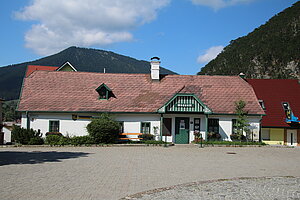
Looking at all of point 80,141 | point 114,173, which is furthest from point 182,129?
point 114,173

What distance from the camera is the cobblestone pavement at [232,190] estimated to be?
31.0ft

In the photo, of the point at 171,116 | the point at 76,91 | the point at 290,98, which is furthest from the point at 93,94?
the point at 290,98

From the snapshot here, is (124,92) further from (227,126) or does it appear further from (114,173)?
(114,173)

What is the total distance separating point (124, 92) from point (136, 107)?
8.91 ft

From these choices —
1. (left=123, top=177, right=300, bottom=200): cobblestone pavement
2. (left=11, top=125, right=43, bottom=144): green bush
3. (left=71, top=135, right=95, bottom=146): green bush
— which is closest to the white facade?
(left=11, top=125, right=43, bottom=144): green bush

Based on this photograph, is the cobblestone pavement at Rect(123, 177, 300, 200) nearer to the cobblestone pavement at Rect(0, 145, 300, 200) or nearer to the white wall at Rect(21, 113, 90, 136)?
the cobblestone pavement at Rect(0, 145, 300, 200)

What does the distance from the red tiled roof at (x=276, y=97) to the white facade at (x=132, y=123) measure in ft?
15.6

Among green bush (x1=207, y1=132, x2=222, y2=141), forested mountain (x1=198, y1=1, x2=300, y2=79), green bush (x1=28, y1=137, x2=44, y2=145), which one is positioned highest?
forested mountain (x1=198, y1=1, x2=300, y2=79)

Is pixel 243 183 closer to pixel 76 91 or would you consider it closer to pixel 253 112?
pixel 253 112

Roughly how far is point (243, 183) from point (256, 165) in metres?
5.18

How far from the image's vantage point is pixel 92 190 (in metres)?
9.99

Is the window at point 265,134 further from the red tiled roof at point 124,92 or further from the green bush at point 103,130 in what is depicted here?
the green bush at point 103,130

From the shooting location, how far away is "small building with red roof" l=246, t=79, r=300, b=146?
31891 mm

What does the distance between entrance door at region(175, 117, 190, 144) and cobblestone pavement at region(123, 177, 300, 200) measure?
15.8 meters
